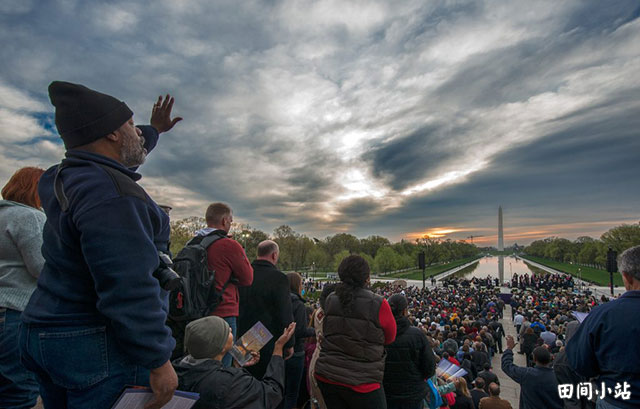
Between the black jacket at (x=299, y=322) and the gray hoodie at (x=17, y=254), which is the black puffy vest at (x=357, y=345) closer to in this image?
the black jacket at (x=299, y=322)

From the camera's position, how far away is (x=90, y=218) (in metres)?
1.34

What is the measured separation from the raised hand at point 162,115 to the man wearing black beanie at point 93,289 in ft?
3.12

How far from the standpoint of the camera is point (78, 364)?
54.8 inches

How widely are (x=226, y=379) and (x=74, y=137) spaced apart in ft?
5.41

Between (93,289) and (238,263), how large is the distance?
167 centimetres

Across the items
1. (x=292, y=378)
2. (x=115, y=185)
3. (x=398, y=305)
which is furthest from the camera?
(x=292, y=378)

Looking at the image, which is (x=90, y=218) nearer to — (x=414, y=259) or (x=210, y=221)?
(x=210, y=221)

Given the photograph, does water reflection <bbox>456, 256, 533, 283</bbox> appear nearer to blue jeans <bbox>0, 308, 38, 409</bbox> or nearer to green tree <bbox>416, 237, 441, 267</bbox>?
green tree <bbox>416, 237, 441, 267</bbox>

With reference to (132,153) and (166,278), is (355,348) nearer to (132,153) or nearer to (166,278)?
(166,278)

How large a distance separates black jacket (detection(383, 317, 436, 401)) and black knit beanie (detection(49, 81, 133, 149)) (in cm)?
314

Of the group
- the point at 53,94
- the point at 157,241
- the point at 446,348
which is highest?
the point at 53,94

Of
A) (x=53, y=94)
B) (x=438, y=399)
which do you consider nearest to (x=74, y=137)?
(x=53, y=94)

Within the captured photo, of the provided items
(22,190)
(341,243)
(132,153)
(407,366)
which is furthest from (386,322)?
(341,243)

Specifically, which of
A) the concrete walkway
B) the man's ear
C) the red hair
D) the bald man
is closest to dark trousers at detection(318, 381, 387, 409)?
the bald man
